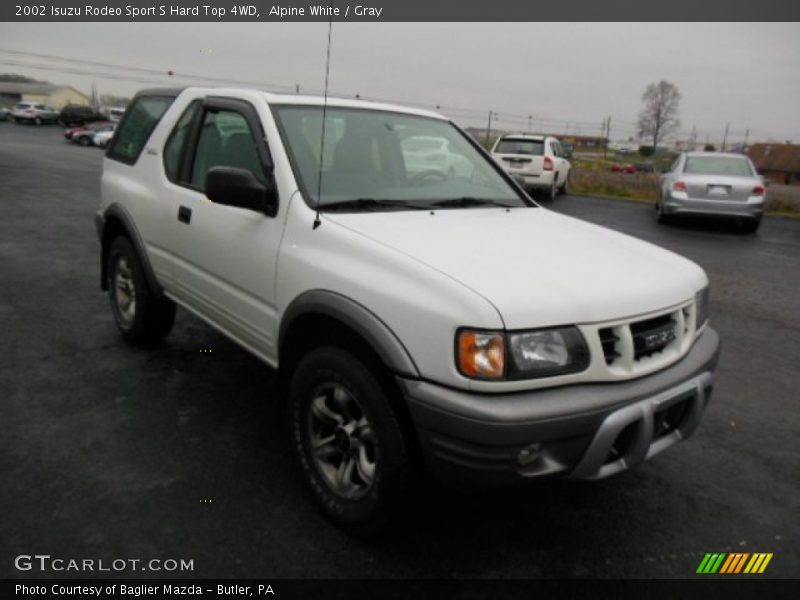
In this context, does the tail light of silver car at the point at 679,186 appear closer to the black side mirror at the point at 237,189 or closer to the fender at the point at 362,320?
the black side mirror at the point at 237,189

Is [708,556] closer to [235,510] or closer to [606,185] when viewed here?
[235,510]

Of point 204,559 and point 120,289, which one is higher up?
point 120,289

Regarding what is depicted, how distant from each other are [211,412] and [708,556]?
2.62 meters

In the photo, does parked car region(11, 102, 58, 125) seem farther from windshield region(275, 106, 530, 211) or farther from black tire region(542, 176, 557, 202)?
windshield region(275, 106, 530, 211)

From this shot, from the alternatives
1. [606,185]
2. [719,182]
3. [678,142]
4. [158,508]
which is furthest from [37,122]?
[678,142]

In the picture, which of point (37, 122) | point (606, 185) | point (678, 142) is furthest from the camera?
point (678, 142)

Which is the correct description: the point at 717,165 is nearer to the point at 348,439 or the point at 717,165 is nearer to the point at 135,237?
the point at 135,237

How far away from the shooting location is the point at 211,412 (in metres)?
3.53

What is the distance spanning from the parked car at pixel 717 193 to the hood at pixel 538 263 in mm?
9210

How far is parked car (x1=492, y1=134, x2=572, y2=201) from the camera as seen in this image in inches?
597

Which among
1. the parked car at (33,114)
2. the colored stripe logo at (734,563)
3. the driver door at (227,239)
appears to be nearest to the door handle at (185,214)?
the driver door at (227,239)

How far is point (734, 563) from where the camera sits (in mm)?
2482

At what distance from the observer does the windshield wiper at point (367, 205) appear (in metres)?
2.80

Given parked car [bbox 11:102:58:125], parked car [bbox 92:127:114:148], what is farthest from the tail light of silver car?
parked car [bbox 11:102:58:125]
